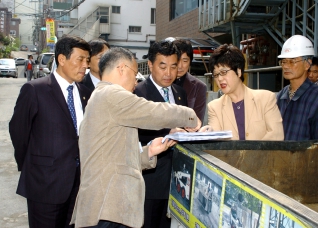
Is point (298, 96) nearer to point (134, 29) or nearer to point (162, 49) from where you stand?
point (162, 49)

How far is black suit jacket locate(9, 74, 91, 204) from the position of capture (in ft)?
10.2

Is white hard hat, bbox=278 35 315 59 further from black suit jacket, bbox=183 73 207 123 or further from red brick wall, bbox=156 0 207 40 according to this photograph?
red brick wall, bbox=156 0 207 40

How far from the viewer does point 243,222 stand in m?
1.83

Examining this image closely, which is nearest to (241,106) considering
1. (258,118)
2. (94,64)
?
(258,118)

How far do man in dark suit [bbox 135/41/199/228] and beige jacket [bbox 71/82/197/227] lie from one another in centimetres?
84

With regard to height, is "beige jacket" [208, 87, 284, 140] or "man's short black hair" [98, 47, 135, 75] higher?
"man's short black hair" [98, 47, 135, 75]

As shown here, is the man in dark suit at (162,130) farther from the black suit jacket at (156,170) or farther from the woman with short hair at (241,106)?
the woman with short hair at (241,106)

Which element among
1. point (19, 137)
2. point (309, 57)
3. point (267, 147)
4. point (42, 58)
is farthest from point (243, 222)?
point (42, 58)

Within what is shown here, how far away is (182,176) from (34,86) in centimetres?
135

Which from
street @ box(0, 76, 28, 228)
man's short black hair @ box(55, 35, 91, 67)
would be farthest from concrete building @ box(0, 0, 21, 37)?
man's short black hair @ box(55, 35, 91, 67)

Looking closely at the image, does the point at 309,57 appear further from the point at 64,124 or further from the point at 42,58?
the point at 42,58

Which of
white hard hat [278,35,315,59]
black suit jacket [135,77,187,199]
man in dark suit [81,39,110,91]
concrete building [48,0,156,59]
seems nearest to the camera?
black suit jacket [135,77,187,199]

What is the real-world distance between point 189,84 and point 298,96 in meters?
1.08

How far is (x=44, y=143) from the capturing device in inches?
122
